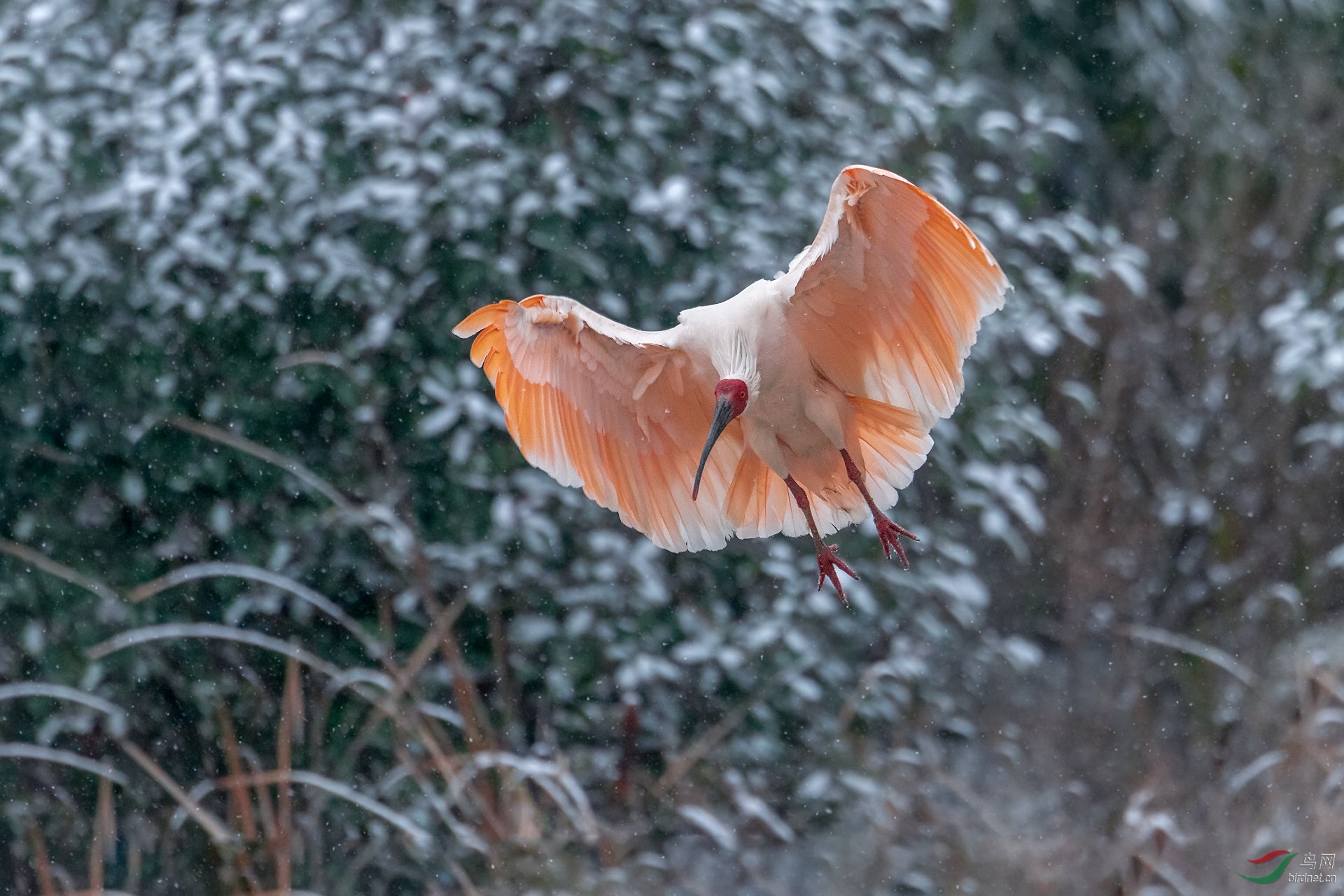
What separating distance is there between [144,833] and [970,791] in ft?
8.46

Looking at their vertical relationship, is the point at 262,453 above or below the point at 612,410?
below

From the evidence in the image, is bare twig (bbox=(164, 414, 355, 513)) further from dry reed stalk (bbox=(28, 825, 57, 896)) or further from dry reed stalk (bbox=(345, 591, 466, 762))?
dry reed stalk (bbox=(28, 825, 57, 896))

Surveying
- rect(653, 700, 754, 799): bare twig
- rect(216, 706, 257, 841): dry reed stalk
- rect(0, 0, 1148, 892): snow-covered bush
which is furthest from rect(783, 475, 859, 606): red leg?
rect(216, 706, 257, 841): dry reed stalk

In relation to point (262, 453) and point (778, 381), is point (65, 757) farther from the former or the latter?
point (778, 381)

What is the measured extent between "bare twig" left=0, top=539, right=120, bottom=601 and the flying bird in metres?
2.32

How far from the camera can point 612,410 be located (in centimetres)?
257

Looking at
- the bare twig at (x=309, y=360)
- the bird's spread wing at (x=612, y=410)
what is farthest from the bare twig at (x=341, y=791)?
the bird's spread wing at (x=612, y=410)

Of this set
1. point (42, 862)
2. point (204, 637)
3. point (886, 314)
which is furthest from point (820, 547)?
point (42, 862)

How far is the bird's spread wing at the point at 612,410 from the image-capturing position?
239 cm

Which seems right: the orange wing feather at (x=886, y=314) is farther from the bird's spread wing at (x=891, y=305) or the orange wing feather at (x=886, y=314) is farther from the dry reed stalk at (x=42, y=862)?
the dry reed stalk at (x=42, y=862)

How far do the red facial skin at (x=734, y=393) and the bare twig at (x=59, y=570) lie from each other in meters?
2.78

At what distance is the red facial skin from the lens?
2.25m

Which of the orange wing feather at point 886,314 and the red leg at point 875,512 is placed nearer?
the orange wing feather at point 886,314

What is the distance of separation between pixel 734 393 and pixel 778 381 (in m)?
0.17
